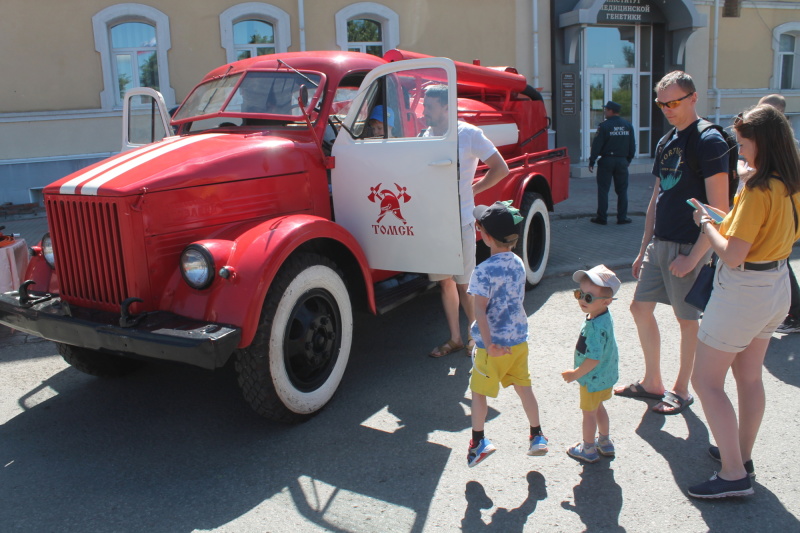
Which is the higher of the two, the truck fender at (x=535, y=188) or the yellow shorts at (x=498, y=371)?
the truck fender at (x=535, y=188)

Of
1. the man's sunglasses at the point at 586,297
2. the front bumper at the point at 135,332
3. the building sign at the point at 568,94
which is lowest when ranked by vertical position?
the front bumper at the point at 135,332

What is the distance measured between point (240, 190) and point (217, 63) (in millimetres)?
9376

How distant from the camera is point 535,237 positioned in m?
6.82

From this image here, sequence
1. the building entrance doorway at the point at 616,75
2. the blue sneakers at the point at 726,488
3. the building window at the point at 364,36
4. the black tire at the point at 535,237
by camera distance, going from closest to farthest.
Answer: the blue sneakers at the point at 726,488, the black tire at the point at 535,237, the building window at the point at 364,36, the building entrance doorway at the point at 616,75

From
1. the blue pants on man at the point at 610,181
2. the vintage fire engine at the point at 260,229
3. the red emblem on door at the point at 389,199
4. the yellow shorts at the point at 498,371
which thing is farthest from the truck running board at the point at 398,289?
the blue pants on man at the point at 610,181

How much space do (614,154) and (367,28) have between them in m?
6.28

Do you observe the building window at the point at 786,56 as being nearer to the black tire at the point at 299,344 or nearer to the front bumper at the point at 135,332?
the black tire at the point at 299,344

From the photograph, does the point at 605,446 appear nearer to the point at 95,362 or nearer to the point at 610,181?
the point at 95,362

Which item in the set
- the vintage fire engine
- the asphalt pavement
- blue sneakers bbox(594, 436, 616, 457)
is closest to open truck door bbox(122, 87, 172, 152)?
the vintage fire engine

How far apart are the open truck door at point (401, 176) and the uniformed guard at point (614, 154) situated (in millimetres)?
5904

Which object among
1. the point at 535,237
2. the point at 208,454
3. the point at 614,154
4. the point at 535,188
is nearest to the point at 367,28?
the point at 614,154

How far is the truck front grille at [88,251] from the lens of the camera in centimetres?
363

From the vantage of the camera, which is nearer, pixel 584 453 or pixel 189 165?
pixel 584 453

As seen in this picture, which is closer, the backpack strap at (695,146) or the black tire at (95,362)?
the backpack strap at (695,146)
